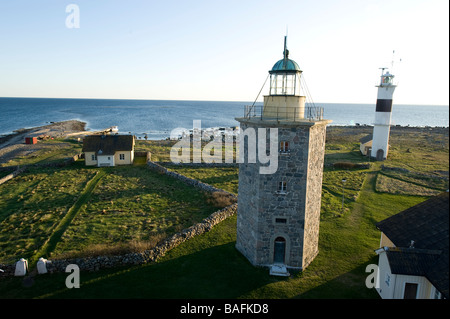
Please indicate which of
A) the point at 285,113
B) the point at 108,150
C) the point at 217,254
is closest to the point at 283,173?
the point at 285,113

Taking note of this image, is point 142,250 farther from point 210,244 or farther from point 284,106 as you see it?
point 284,106

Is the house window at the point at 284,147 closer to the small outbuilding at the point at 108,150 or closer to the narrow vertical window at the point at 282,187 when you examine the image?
the narrow vertical window at the point at 282,187

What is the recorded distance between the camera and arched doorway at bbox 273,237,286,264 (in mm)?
13492

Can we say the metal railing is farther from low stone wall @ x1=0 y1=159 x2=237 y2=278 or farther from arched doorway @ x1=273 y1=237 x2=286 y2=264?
low stone wall @ x1=0 y1=159 x2=237 y2=278

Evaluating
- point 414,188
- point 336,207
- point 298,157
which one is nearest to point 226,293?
point 298,157

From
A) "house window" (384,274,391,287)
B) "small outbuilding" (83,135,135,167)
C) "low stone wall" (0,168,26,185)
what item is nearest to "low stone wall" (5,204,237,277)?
"house window" (384,274,391,287)

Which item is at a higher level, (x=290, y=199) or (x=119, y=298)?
(x=290, y=199)

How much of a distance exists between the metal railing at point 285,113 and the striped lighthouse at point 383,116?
27.9 m

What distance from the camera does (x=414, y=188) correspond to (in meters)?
26.2

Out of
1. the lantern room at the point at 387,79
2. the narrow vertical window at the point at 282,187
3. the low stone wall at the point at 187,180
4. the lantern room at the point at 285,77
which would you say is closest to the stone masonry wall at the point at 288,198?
the narrow vertical window at the point at 282,187

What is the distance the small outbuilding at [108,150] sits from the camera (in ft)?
110

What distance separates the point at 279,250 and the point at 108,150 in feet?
85.8
